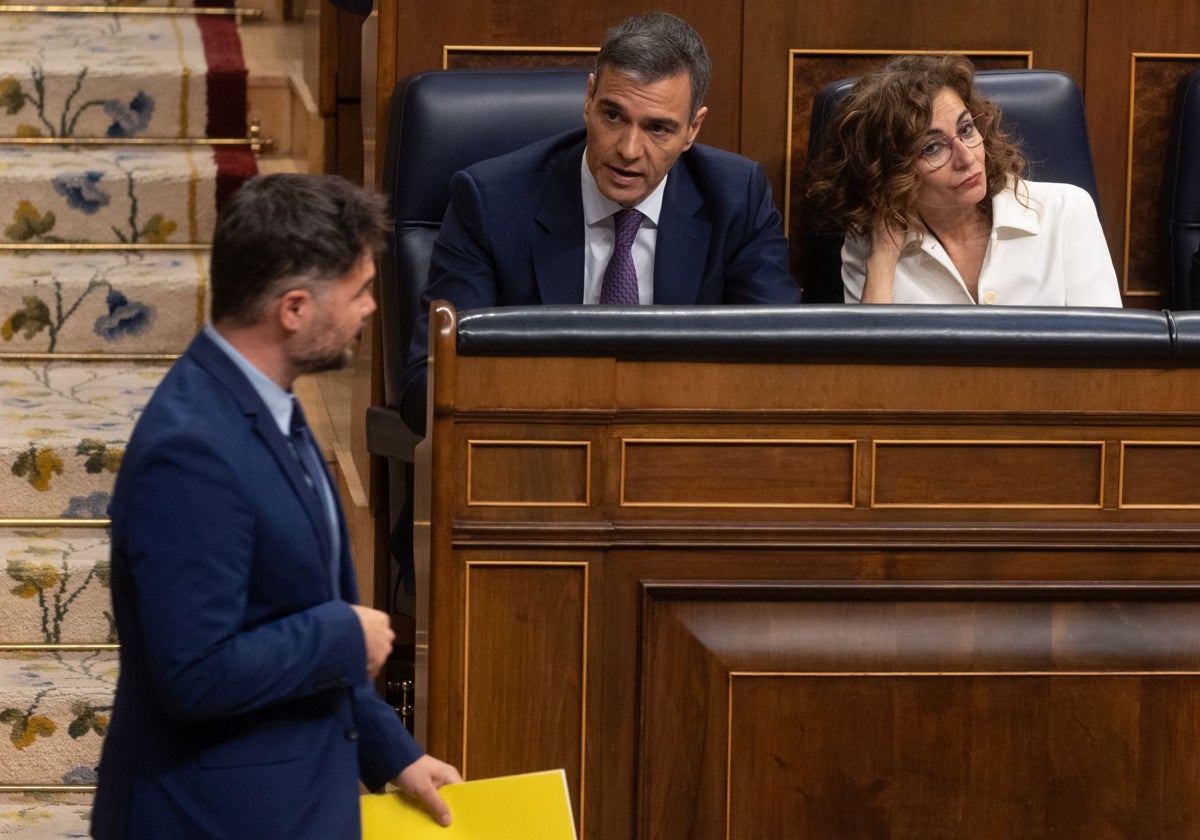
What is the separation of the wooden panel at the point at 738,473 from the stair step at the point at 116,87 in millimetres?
2344

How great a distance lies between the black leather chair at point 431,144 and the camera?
252 cm

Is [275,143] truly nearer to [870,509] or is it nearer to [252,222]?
[870,509]

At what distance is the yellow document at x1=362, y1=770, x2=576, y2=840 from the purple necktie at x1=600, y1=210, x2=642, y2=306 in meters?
1.05

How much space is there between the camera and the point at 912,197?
260cm

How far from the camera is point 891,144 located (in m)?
2.55

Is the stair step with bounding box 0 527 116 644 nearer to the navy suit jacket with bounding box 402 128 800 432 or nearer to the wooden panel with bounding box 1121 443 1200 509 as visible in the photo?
the navy suit jacket with bounding box 402 128 800 432

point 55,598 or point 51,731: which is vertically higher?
point 55,598

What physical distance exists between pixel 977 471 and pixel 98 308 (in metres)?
2.12

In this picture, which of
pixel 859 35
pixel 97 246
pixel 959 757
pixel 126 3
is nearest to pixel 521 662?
pixel 959 757

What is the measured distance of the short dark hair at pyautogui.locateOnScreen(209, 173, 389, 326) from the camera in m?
1.28

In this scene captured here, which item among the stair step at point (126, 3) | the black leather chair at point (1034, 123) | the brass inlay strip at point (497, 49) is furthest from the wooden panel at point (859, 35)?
the stair step at point (126, 3)

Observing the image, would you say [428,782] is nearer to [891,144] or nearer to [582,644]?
[582,644]

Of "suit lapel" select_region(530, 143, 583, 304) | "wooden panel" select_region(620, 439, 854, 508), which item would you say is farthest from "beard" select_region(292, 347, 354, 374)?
"suit lapel" select_region(530, 143, 583, 304)

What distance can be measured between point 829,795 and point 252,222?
0.87 meters
